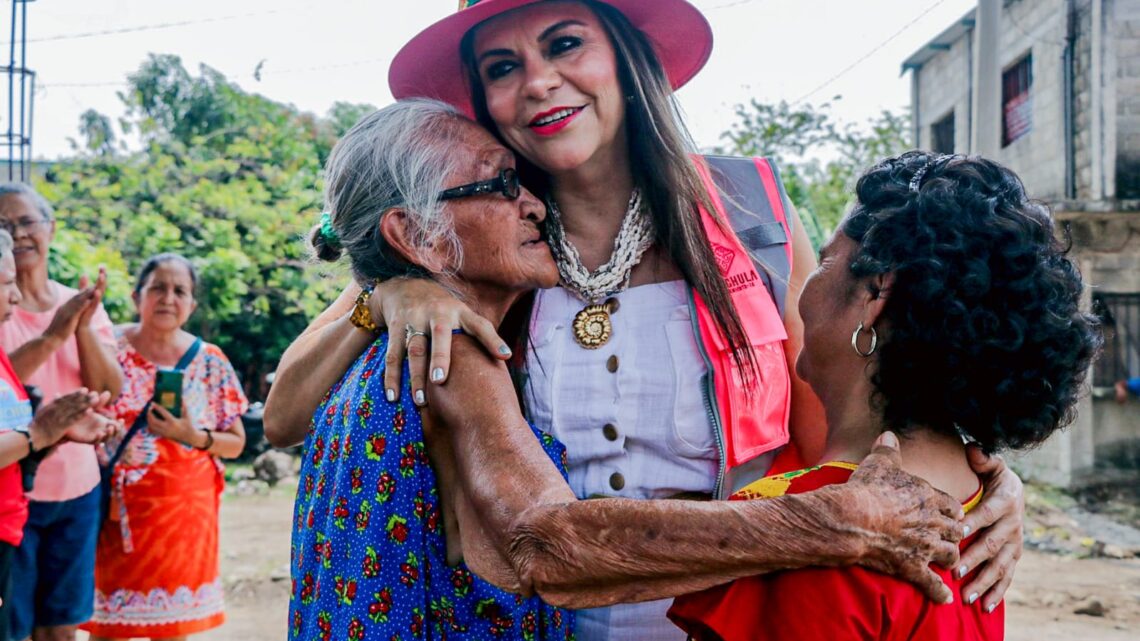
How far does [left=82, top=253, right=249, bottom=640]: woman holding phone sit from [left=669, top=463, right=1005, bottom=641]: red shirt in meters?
4.22

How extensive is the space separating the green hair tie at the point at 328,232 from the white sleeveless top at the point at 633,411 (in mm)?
497

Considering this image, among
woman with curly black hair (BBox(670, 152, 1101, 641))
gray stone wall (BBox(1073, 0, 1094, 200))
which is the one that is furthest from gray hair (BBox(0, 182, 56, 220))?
gray stone wall (BBox(1073, 0, 1094, 200))

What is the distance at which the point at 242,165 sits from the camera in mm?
A: 14094

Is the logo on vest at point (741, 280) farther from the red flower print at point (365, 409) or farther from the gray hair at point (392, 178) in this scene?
the red flower print at point (365, 409)

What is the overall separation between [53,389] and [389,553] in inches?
145

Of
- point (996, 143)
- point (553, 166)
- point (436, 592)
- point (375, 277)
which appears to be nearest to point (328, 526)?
point (436, 592)

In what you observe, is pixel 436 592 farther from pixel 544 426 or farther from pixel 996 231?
pixel 996 231

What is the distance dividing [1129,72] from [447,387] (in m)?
11.9

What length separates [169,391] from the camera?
209 inches

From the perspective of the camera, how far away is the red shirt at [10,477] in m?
3.87

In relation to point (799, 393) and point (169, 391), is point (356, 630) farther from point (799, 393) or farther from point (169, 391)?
point (169, 391)

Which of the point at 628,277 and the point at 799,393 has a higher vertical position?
the point at 628,277

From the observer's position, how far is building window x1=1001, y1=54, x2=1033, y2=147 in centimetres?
1306

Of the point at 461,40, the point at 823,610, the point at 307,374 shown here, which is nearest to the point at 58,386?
the point at 307,374
